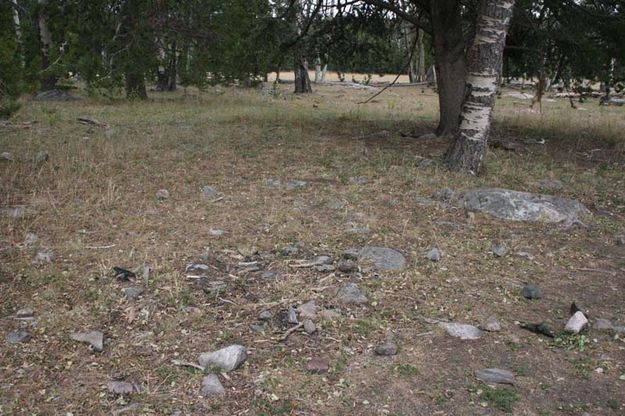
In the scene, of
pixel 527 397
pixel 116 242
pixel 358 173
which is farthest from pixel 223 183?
pixel 527 397

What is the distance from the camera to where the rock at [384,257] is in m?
4.33

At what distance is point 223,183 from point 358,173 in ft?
5.17

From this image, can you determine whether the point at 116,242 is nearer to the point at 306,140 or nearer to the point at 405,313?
the point at 405,313

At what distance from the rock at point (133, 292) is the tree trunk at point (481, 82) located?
435cm

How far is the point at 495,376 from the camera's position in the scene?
308 cm

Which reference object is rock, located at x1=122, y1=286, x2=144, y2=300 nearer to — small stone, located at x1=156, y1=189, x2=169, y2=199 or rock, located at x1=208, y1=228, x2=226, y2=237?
rock, located at x1=208, y1=228, x2=226, y2=237

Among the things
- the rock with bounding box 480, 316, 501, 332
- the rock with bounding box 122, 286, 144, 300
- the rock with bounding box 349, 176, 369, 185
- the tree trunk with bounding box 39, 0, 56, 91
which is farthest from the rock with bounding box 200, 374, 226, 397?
the tree trunk with bounding box 39, 0, 56, 91

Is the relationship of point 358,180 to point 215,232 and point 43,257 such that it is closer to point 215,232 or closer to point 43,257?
point 215,232

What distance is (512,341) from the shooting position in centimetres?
344

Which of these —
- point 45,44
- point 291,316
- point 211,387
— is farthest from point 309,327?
point 45,44

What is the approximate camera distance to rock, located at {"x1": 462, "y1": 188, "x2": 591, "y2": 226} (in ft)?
17.9

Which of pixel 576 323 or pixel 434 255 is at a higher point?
pixel 434 255

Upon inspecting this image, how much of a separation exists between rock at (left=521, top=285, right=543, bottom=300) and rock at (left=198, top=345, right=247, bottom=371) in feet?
6.47

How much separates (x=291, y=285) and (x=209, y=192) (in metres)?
2.39
